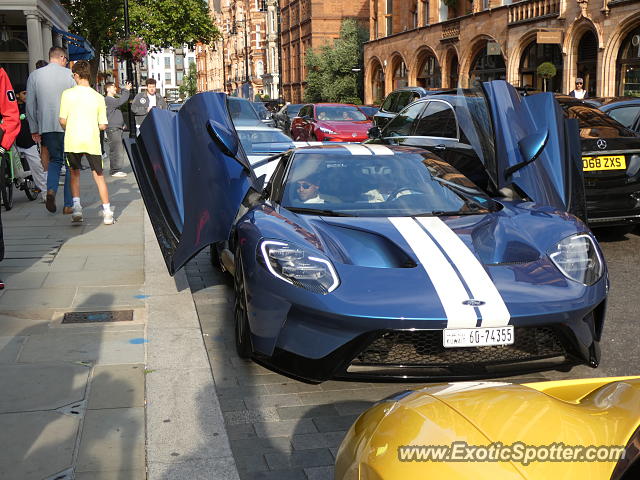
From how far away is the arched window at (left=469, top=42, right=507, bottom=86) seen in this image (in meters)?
36.8

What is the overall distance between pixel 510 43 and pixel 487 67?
3671mm

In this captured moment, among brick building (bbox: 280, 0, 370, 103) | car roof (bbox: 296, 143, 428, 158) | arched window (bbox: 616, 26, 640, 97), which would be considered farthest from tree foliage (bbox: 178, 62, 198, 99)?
car roof (bbox: 296, 143, 428, 158)

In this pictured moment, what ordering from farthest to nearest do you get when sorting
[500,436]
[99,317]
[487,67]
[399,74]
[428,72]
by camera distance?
1. [399,74]
2. [428,72]
3. [487,67]
4. [99,317]
5. [500,436]

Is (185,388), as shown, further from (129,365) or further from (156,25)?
(156,25)

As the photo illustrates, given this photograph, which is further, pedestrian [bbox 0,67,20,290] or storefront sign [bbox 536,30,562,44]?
storefront sign [bbox 536,30,562,44]

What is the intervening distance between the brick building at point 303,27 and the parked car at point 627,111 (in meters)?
54.4

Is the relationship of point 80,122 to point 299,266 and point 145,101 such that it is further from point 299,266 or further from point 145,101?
point 145,101

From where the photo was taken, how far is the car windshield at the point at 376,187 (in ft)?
17.6

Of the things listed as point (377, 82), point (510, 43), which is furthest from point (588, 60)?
point (377, 82)

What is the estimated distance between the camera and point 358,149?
609cm

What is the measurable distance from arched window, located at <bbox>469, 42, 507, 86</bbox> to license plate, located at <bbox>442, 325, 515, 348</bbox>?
33421 mm

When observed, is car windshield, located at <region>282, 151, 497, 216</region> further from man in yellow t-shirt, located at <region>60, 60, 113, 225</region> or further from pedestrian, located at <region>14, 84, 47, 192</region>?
pedestrian, located at <region>14, 84, 47, 192</region>

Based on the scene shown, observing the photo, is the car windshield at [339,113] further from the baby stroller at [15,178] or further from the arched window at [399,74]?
the arched window at [399,74]

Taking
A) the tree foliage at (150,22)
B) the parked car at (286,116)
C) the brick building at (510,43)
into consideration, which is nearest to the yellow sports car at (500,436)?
the brick building at (510,43)
